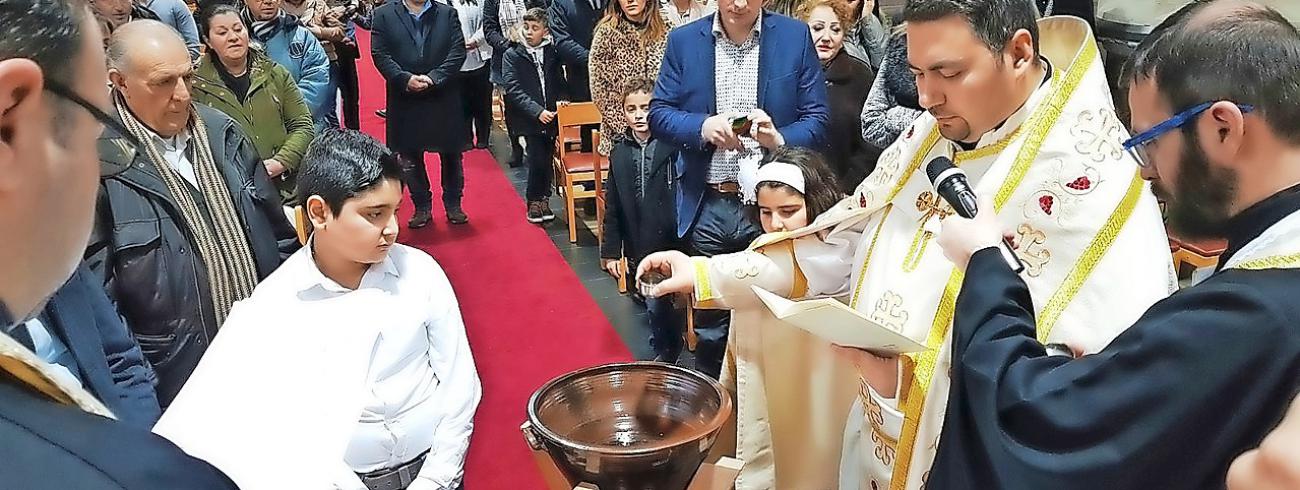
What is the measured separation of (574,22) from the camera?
19.5ft

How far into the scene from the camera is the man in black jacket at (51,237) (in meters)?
0.74

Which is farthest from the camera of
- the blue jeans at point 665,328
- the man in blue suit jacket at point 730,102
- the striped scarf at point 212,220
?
the blue jeans at point 665,328

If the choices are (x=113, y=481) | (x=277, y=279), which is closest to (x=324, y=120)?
(x=277, y=279)

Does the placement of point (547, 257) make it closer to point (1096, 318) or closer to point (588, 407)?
point (588, 407)

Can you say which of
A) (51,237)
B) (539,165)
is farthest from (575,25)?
(51,237)

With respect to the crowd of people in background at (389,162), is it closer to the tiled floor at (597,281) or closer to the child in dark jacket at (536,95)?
the child in dark jacket at (536,95)

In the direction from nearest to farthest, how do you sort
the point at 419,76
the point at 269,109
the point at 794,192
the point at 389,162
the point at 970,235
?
the point at 970,235 < the point at 389,162 < the point at 794,192 < the point at 269,109 < the point at 419,76

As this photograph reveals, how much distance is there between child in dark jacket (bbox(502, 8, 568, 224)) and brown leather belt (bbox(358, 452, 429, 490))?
4068mm

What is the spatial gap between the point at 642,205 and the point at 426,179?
2.52 meters

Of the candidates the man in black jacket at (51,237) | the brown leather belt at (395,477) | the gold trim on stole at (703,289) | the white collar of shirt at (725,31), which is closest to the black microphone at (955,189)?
the gold trim on stole at (703,289)

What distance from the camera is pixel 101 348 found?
213cm

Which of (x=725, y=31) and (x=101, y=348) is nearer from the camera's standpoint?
(x=101, y=348)

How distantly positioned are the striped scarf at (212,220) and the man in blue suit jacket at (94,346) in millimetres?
408

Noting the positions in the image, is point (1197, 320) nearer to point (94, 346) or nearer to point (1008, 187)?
point (1008, 187)
